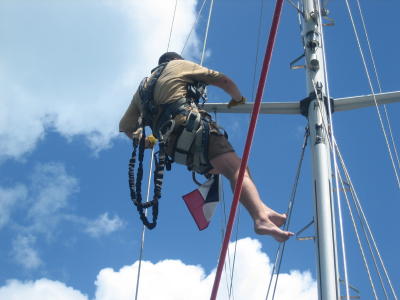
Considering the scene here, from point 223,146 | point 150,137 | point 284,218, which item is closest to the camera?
point 284,218

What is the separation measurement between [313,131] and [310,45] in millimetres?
1494

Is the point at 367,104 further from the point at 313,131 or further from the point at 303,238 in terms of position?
the point at 303,238

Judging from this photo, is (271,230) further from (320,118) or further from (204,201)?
(320,118)

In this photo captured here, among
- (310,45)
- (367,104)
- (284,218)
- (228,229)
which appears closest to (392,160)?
(367,104)

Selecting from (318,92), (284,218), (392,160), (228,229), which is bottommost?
(228,229)

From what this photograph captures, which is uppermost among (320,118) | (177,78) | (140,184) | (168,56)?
(320,118)

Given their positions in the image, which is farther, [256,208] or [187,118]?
[187,118]

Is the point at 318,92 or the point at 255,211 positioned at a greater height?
the point at 318,92

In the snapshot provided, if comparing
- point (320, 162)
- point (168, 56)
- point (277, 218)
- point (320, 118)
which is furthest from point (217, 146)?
point (320, 118)

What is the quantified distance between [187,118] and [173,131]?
189 millimetres

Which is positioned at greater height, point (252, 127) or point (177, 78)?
point (177, 78)

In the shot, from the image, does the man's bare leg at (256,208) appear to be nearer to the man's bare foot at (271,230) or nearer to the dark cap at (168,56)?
the man's bare foot at (271,230)

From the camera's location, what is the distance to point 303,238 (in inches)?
235

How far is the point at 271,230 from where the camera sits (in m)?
3.50
